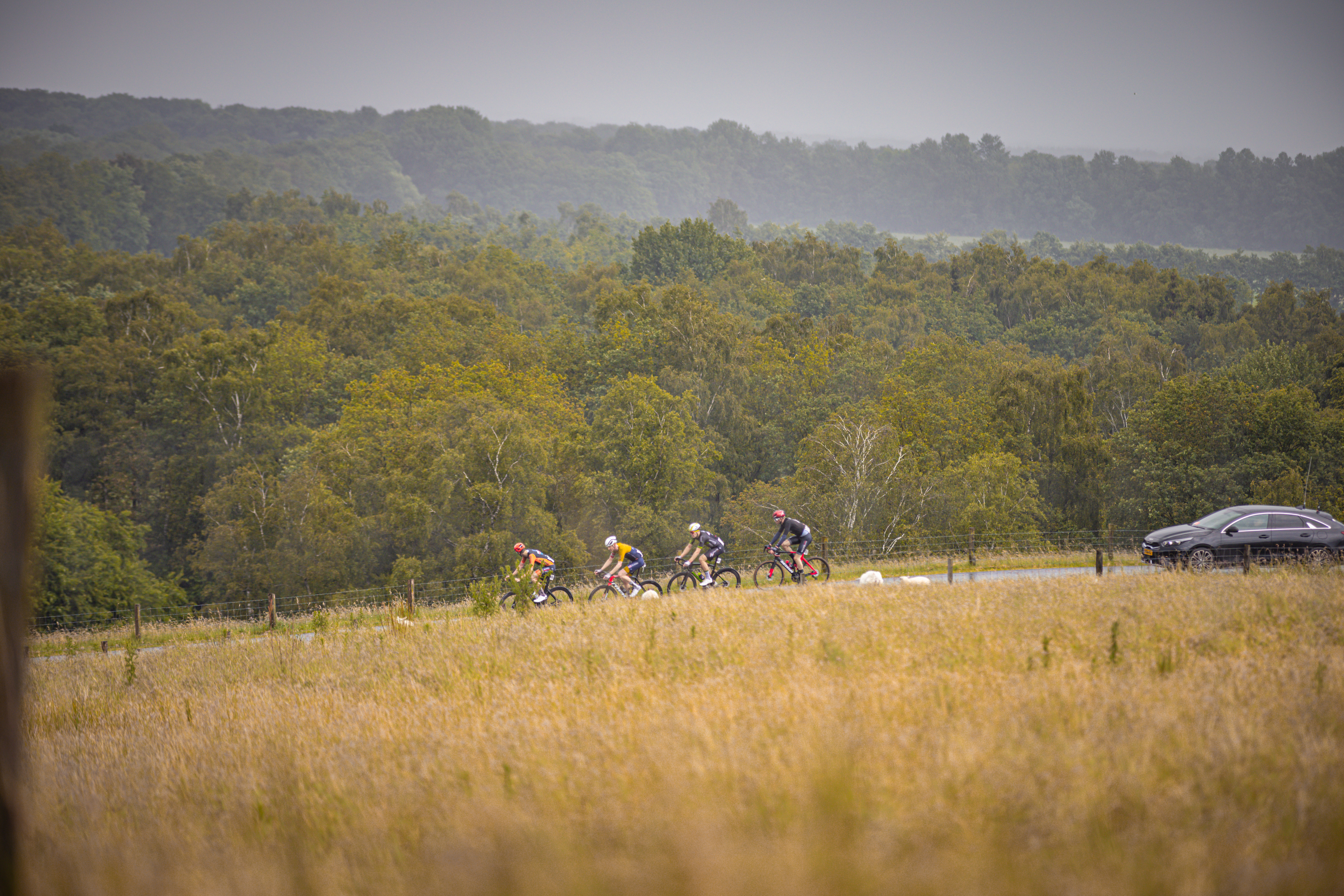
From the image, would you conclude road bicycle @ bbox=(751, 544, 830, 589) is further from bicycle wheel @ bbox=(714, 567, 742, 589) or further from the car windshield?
the car windshield

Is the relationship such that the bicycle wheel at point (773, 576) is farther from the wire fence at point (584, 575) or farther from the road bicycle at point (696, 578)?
the wire fence at point (584, 575)

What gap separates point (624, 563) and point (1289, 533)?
14830 millimetres

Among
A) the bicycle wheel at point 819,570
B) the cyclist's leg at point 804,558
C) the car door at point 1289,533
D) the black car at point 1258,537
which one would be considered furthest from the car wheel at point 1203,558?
the cyclist's leg at point 804,558

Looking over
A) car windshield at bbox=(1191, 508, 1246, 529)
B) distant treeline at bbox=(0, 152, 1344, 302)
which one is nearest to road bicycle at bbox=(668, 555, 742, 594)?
car windshield at bbox=(1191, 508, 1246, 529)

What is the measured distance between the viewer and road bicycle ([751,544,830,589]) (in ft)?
63.9

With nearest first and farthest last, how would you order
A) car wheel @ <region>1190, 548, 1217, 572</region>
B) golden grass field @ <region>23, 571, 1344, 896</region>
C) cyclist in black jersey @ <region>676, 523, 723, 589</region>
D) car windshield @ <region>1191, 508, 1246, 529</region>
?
golden grass field @ <region>23, 571, 1344, 896</region> < car wheel @ <region>1190, 548, 1217, 572</region> < cyclist in black jersey @ <region>676, 523, 723, 589</region> < car windshield @ <region>1191, 508, 1246, 529</region>

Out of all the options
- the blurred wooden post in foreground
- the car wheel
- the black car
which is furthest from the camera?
the black car

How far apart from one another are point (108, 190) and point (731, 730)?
579ft

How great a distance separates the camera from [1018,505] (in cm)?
4294

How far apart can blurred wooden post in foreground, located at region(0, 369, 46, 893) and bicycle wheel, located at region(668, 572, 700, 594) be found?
15085 mm

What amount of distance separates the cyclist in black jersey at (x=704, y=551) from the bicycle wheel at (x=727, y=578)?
0.26 meters

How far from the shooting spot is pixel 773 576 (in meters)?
20.1

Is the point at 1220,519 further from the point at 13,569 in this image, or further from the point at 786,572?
the point at 13,569

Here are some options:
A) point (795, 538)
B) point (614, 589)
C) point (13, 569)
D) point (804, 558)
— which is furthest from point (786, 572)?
point (13, 569)
